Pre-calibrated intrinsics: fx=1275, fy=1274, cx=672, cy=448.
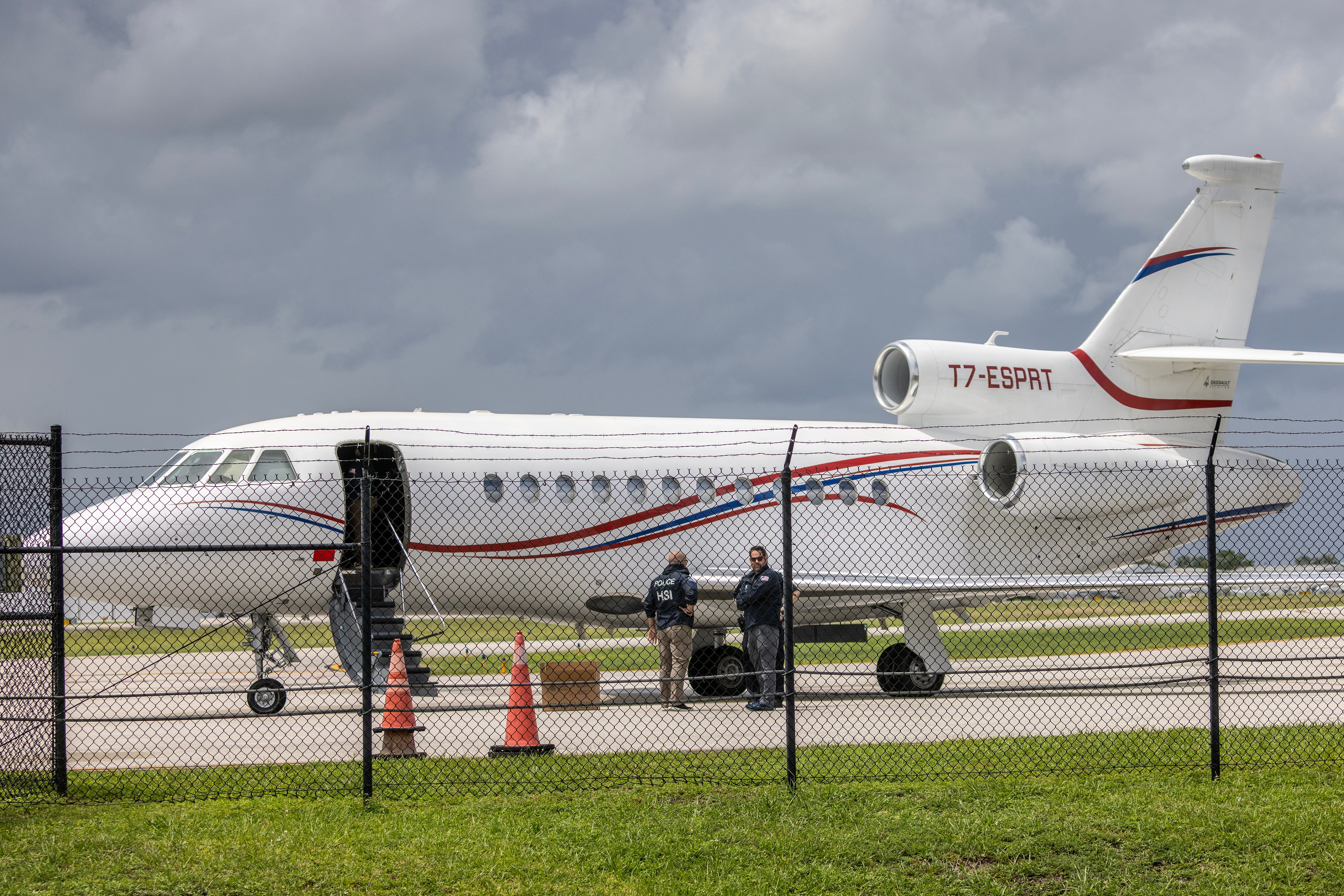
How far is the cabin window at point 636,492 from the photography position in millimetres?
16297

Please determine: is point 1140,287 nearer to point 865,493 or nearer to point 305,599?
point 865,493

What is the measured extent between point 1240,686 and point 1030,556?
10.9 ft

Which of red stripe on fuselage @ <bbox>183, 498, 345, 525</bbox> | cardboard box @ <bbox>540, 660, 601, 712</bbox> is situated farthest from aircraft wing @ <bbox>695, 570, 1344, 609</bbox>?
Answer: red stripe on fuselage @ <bbox>183, 498, 345, 525</bbox>

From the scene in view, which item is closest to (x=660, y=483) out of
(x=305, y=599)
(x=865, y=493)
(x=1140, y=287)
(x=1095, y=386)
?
(x=865, y=493)

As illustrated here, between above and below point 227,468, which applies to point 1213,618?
below

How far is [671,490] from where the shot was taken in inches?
655

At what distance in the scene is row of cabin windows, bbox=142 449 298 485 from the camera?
1442 centimetres

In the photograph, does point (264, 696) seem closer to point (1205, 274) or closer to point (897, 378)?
point (897, 378)

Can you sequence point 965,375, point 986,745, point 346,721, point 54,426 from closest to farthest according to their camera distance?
point 54,426 → point 986,745 → point 346,721 → point 965,375

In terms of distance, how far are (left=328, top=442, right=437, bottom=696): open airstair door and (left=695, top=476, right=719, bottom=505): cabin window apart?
3849 millimetres

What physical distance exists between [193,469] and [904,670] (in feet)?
30.7

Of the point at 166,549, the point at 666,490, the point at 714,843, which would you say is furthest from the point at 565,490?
the point at 714,843

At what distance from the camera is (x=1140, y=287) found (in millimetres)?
21016

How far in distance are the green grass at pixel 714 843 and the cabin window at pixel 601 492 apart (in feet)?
24.8
